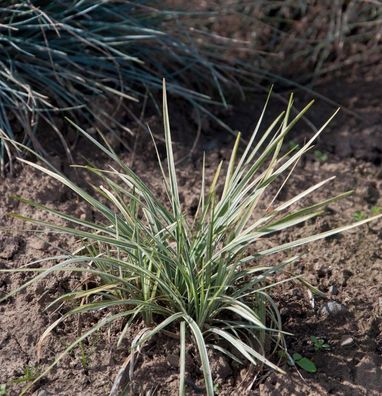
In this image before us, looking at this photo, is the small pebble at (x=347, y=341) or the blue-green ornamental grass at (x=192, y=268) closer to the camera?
the blue-green ornamental grass at (x=192, y=268)

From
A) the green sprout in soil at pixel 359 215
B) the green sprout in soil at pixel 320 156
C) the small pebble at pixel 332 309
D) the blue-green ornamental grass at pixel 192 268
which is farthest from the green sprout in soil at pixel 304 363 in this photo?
the green sprout in soil at pixel 320 156

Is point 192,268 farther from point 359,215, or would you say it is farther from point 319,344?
point 359,215

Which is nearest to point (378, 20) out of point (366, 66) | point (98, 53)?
point (366, 66)

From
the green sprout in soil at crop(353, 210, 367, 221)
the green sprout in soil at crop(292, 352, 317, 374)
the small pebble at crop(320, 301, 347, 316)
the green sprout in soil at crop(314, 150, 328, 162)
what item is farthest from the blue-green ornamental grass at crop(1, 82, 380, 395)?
the green sprout in soil at crop(314, 150, 328, 162)

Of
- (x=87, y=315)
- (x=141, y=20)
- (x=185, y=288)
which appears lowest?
(x=87, y=315)

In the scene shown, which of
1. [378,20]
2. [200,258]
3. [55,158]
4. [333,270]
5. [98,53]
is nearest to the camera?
[200,258]

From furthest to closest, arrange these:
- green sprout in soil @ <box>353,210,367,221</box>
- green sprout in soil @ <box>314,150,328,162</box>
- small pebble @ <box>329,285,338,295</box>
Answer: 1. green sprout in soil @ <box>314,150,328,162</box>
2. green sprout in soil @ <box>353,210,367,221</box>
3. small pebble @ <box>329,285,338,295</box>

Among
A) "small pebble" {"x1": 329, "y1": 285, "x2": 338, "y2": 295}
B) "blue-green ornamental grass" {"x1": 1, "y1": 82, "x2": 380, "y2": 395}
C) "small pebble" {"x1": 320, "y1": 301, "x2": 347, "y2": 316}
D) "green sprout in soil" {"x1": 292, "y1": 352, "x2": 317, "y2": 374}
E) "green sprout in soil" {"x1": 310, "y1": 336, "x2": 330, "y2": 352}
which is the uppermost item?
"blue-green ornamental grass" {"x1": 1, "y1": 82, "x2": 380, "y2": 395}

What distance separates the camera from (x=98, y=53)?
3588 mm

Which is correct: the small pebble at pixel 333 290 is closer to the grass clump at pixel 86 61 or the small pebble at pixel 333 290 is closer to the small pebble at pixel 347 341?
the small pebble at pixel 347 341

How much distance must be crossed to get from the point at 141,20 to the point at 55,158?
31.7 inches

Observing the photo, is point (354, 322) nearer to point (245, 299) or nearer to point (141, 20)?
point (245, 299)

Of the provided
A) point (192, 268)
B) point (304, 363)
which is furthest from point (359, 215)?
point (192, 268)

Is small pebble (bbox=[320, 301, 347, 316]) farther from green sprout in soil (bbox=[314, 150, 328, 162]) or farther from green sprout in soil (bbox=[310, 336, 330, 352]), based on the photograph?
green sprout in soil (bbox=[314, 150, 328, 162])
